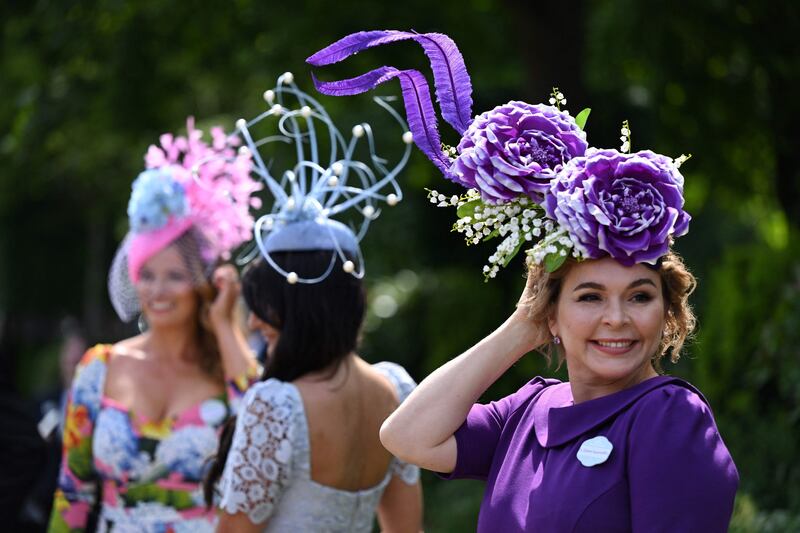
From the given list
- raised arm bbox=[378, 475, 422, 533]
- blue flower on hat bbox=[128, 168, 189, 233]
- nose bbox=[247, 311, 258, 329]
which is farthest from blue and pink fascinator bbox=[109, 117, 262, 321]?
raised arm bbox=[378, 475, 422, 533]

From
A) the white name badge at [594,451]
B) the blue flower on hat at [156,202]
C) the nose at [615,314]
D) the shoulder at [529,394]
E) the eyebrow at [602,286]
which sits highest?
the blue flower on hat at [156,202]

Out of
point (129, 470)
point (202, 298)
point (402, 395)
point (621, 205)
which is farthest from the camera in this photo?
point (202, 298)

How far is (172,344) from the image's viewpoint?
15.0 ft

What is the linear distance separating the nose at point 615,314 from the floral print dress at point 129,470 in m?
2.14

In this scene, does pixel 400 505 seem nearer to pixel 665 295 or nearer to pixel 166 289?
pixel 166 289

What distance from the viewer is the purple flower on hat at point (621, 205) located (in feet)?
7.88

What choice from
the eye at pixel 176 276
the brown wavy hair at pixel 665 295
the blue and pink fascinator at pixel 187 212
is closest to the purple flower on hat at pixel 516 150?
the brown wavy hair at pixel 665 295

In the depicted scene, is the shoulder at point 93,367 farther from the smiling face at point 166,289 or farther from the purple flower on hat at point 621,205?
the purple flower on hat at point 621,205

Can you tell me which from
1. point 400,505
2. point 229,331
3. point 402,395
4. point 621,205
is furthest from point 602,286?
point 229,331

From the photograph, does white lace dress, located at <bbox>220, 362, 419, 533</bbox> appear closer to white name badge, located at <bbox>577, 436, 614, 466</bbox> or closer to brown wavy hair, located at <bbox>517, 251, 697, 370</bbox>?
brown wavy hair, located at <bbox>517, 251, 697, 370</bbox>

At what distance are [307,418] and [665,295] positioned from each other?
1205mm

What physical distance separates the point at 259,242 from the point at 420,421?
0.94 m

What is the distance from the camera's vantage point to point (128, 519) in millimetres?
4203

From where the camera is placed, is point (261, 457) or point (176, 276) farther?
point (176, 276)
